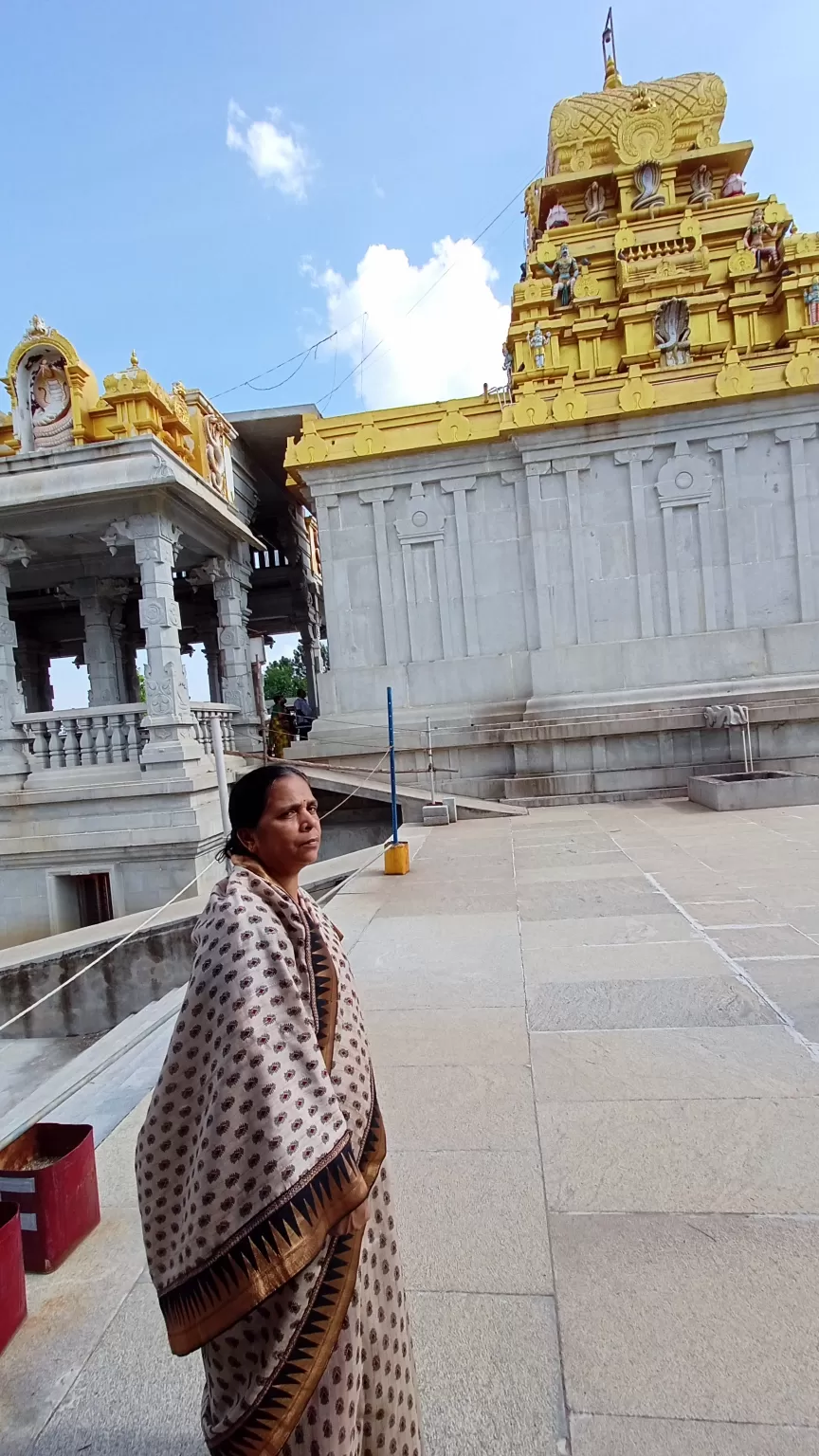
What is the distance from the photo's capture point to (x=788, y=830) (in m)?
8.15

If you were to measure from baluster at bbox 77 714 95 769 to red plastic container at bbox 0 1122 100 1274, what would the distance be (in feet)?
25.6

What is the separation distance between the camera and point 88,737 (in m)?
9.77

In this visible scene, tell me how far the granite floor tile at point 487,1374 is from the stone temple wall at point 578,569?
9978 mm

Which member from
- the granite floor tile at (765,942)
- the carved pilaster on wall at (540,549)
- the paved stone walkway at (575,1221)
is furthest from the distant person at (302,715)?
the granite floor tile at (765,942)

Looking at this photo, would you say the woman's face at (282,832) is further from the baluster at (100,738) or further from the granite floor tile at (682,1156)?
the baluster at (100,738)

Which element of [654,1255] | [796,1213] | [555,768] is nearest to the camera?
[654,1255]

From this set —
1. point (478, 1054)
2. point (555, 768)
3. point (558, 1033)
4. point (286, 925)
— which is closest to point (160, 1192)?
point (286, 925)

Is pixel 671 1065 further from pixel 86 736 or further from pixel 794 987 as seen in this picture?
pixel 86 736

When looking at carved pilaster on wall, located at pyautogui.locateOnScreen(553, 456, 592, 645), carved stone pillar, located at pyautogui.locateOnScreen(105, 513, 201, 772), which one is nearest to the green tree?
carved pilaster on wall, located at pyautogui.locateOnScreen(553, 456, 592, 645)

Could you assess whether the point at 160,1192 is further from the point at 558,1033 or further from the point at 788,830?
the point at 788,830

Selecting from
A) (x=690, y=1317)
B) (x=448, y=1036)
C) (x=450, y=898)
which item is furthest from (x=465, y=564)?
(x=690, y=1317)

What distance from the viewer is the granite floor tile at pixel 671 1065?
3.01m

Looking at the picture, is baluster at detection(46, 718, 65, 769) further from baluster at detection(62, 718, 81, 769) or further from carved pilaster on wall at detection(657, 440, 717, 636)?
carved pilaster on wall at detection(657, 440, 717, 636)

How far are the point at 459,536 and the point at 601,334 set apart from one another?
6.20m
